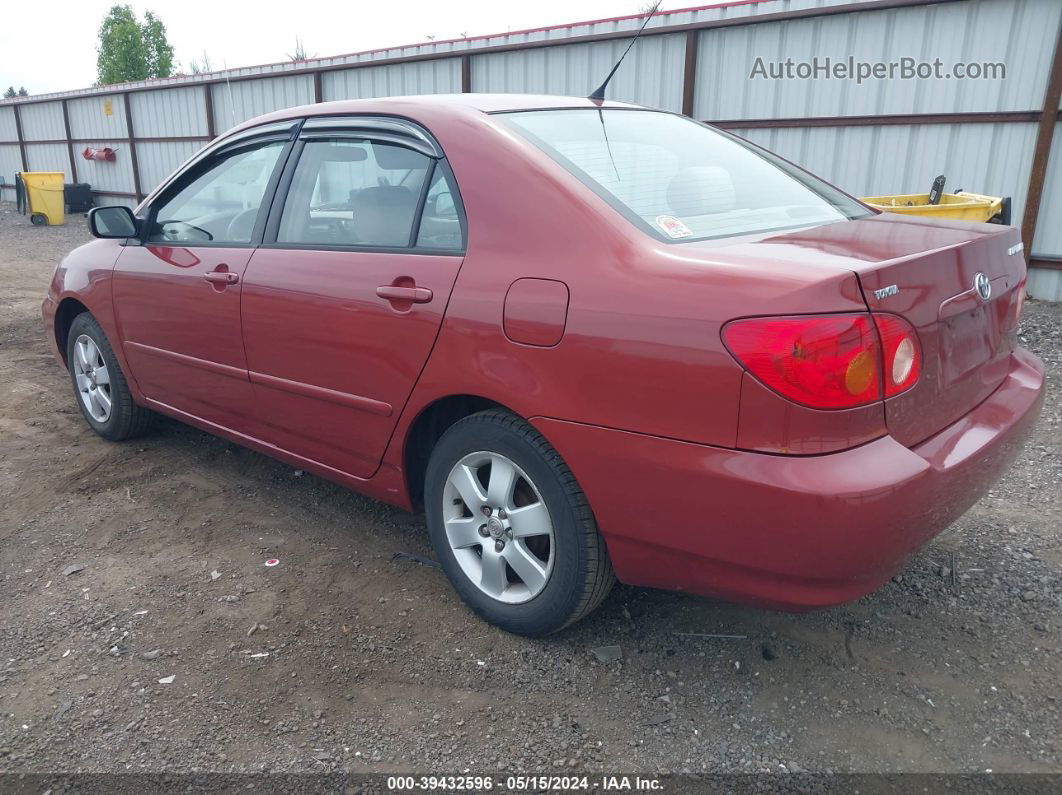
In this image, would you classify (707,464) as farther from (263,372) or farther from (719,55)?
(719,55)

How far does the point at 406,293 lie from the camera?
8.61 ft

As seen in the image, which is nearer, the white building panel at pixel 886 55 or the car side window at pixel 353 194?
the car side window at pixel 353 194

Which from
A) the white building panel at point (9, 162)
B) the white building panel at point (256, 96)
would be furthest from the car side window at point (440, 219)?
the white building panel at point (9, 162)

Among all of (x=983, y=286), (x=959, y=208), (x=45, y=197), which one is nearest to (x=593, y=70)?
(x=959, y=208)

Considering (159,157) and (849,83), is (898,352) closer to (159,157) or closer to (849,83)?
(849,83)

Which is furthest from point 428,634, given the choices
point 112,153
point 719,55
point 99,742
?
point 112,153

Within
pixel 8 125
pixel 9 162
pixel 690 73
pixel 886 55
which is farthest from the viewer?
pixel 9 162

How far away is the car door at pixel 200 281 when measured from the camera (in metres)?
3.32

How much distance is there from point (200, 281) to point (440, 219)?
1.31m

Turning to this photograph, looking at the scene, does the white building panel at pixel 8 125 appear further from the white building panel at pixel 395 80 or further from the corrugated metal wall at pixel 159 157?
the white building panel at pixel 395 80

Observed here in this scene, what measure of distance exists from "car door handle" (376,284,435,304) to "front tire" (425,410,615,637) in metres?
0.40

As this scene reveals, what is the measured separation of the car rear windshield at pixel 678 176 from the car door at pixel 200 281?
1.25 metres

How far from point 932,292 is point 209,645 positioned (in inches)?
93.1

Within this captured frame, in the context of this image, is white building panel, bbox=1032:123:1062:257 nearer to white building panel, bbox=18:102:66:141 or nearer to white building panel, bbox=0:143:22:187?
white building panel, bbox=18:102:66:141
